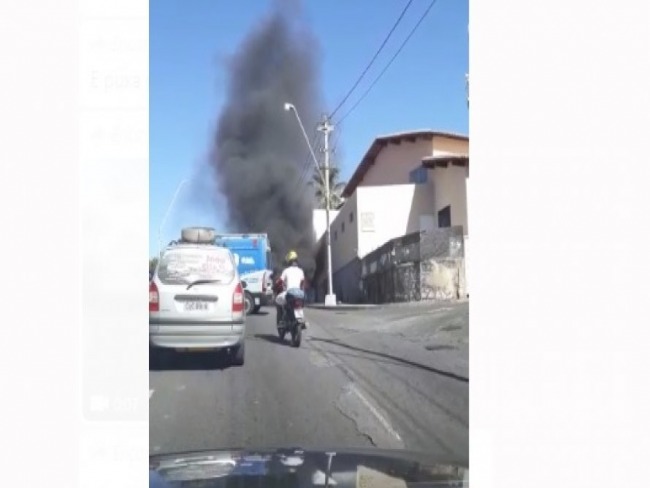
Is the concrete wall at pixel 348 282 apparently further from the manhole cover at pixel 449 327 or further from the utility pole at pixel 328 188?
the manhole cover at pixel 449 327

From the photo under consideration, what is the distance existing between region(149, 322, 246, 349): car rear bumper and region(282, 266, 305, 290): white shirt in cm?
21

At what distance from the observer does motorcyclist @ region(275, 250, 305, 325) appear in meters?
2.33

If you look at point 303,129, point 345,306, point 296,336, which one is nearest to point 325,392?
point 296,336

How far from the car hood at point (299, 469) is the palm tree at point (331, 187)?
0.78 m

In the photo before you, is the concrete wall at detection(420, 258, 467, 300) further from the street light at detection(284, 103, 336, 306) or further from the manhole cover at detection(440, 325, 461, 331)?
the street light at detection(284, 103, 336, 306)

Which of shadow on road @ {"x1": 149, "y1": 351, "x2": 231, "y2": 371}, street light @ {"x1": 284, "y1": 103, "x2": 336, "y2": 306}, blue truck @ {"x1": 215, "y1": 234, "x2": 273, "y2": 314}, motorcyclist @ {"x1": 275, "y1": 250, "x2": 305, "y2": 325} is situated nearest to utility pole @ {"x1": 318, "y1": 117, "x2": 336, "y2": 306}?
street light @ {"x1": 284, "y1": 103, "x2": 336, "y2": 306}

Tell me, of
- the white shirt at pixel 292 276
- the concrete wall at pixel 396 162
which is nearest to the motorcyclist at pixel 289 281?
the white shirt at pixel 292 276

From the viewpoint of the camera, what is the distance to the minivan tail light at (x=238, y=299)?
7.37 feet
